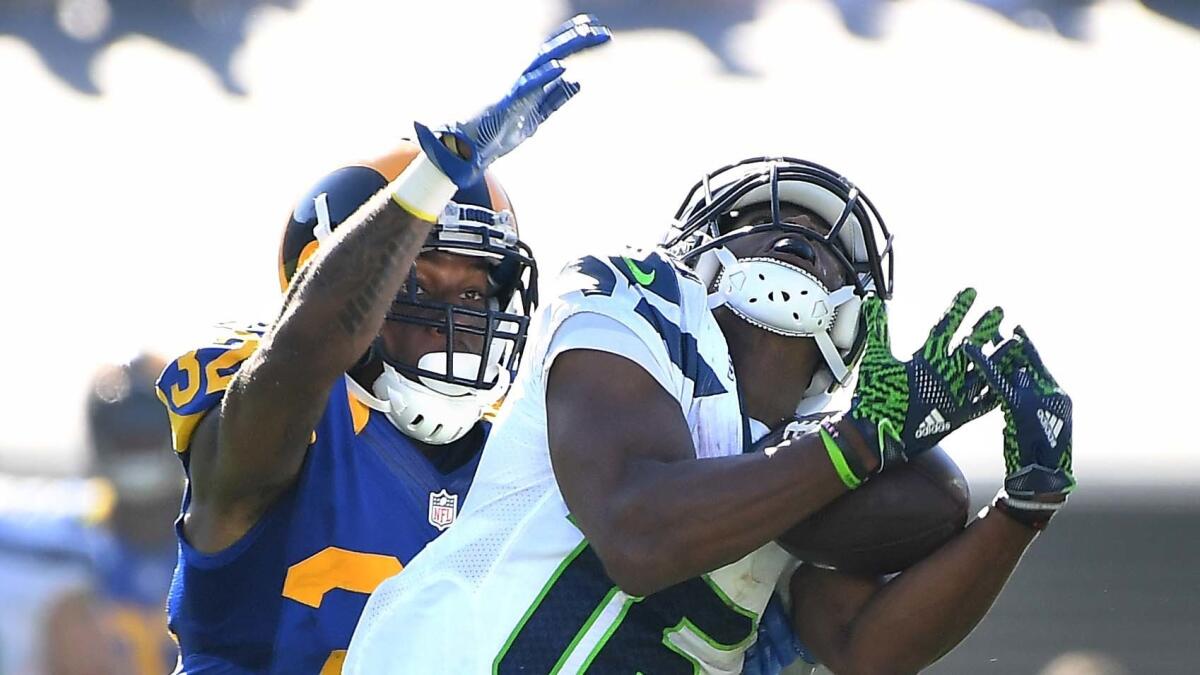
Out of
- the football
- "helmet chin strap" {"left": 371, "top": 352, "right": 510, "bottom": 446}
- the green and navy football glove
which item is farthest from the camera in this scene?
"helmet chin strap" {"left": 371, "top": 352, "right": 510, "bottom": 446}

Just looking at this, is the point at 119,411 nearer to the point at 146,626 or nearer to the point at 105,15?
the point at 146,626

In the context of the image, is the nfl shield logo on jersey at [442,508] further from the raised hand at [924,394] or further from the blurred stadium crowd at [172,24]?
the blurred stadium crowd at [172,24]

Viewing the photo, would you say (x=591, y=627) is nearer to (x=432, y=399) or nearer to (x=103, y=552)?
(x=432, y=399)

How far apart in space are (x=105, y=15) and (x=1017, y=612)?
5.30 metres

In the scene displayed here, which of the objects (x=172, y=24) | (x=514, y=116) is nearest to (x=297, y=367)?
(x=514, y=116)

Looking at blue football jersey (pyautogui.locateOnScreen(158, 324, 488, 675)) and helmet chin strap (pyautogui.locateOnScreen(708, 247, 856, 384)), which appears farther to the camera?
blue football jersey (pyautogui.locateOnScreen(158, 324, 488, 675))

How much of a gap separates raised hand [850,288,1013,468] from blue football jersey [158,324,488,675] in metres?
1.24

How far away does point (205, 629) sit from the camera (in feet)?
10.8

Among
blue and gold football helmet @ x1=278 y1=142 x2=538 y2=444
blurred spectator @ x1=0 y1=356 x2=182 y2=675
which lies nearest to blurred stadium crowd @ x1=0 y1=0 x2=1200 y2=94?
blurred spectator @ x1=0 y1=356 x2=182 y2=675

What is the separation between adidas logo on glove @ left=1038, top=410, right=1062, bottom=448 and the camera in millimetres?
2475

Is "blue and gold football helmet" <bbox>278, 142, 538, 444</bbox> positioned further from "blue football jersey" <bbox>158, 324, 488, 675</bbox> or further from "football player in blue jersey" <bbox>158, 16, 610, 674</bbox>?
"blue football jersey" <bbox>158, 324, 488, 675</bbox>

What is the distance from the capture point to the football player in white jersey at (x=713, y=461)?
245 centimetres

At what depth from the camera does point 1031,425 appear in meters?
2.48

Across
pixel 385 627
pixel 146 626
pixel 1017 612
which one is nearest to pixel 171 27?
pixel 146 626
